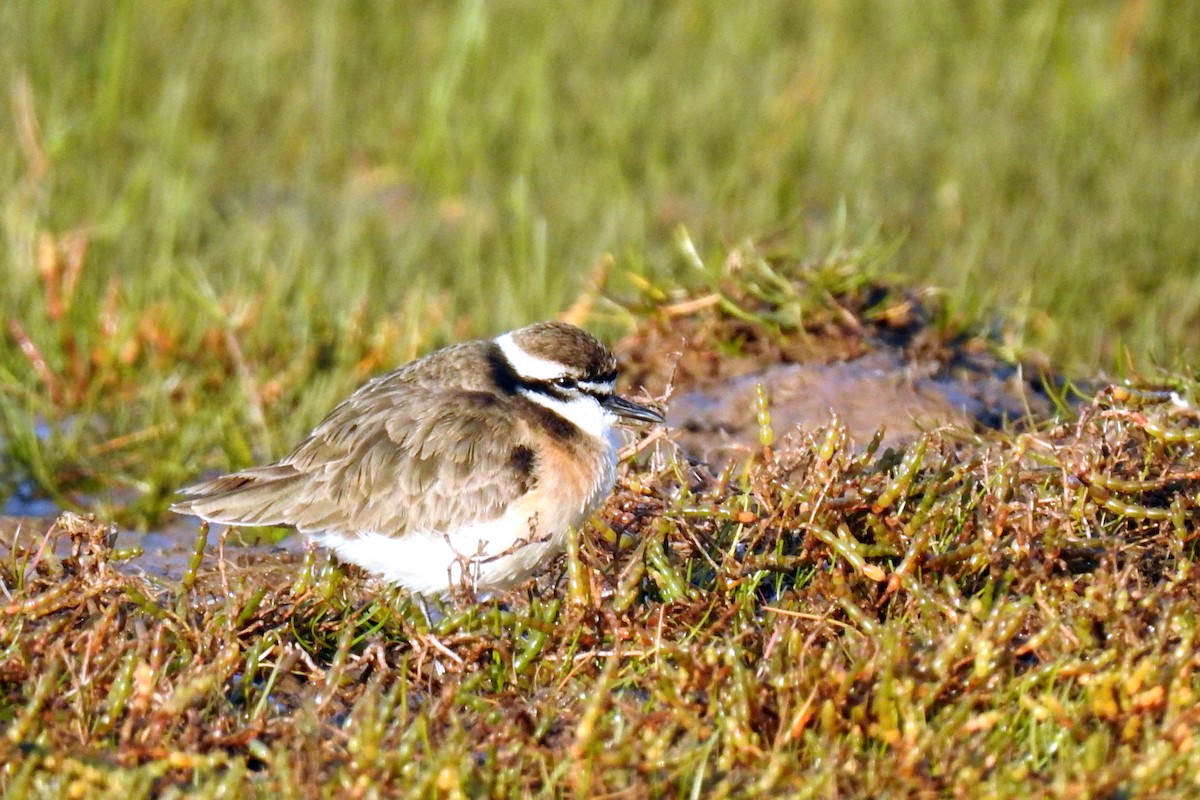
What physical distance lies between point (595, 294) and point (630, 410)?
2.16 m

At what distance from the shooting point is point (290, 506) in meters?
5.91

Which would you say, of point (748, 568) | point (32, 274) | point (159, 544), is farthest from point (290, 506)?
point (32, 274)

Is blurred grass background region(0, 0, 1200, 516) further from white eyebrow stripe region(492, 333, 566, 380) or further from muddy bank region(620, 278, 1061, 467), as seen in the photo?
white eyebrow stripe region(492, 333, 566, 380)

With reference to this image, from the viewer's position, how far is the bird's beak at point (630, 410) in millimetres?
5945

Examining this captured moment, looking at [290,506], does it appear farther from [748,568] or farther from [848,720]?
[848,720]

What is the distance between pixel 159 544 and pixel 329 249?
3.35 metres

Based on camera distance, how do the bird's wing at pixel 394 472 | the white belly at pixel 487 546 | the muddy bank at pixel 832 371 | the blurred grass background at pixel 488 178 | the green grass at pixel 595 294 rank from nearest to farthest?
the green grass at pixel 595 294 < the white belly at pixel 487 546 < the bird's wing at pixel 394 472 < the muddy bank at pixel 832 371 < the blurred grass background at pixel 488 178

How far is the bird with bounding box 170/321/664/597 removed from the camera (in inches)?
220

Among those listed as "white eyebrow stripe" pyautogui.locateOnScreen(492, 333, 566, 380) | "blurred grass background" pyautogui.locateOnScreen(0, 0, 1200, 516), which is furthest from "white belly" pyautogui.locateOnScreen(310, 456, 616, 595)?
"blurred grass background" pyautogui.locateOnScreen(0, 0, 1200, 516)

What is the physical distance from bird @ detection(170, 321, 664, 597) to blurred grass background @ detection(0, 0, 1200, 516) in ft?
4.77

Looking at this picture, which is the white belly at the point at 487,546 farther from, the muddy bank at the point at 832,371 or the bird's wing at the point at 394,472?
the muddy bank at the point at 832,371

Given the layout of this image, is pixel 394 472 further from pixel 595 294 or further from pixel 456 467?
pixel 595 294

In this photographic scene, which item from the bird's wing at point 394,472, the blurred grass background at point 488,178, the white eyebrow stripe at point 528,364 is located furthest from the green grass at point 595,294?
the white eyebrow stripe at point 528,364

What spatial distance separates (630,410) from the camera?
596 cm
